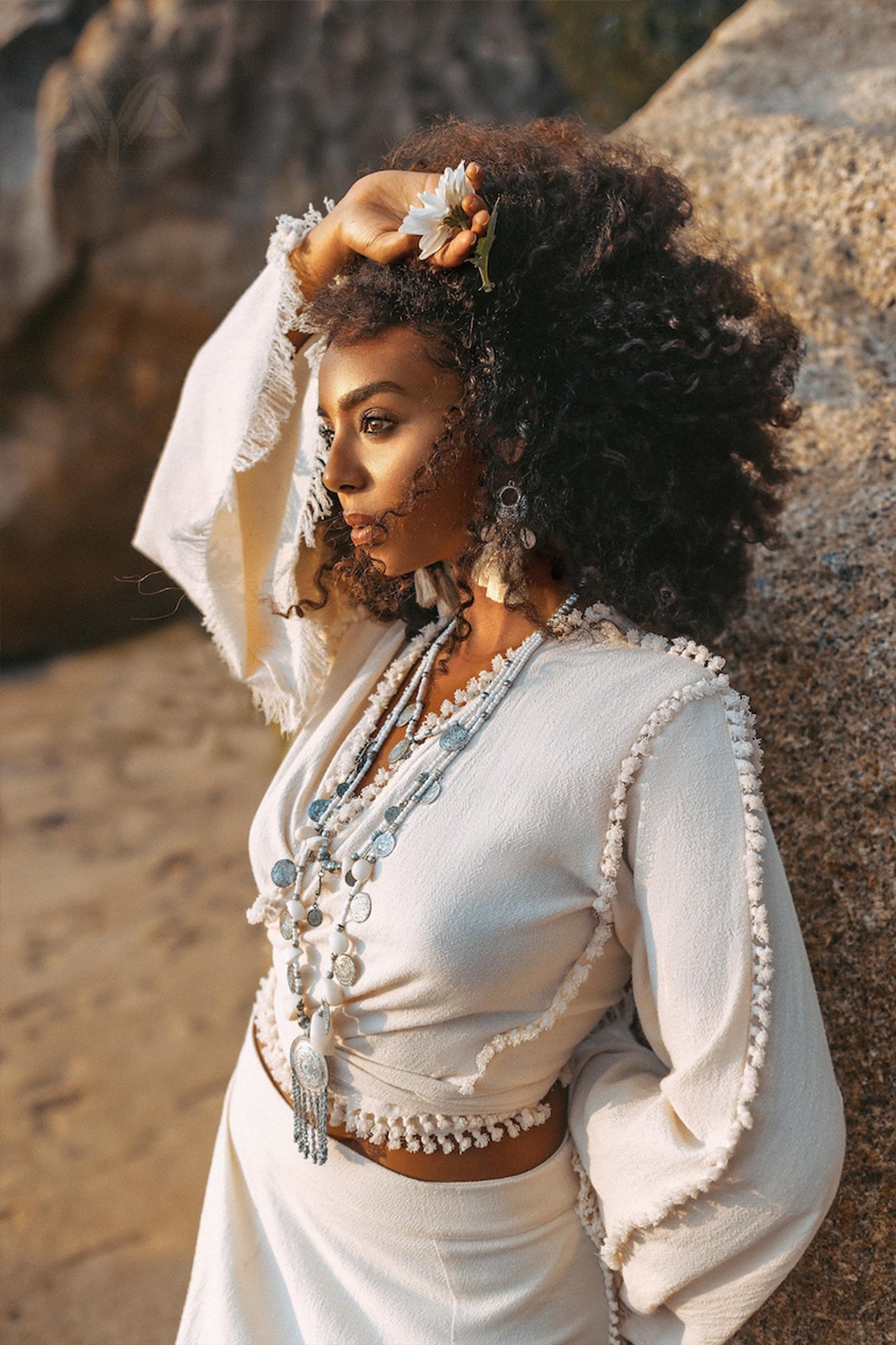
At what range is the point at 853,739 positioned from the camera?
1.51 meters

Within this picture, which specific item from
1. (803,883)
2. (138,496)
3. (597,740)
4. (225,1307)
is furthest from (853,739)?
(138,496)

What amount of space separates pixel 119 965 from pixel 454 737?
2.49 metres

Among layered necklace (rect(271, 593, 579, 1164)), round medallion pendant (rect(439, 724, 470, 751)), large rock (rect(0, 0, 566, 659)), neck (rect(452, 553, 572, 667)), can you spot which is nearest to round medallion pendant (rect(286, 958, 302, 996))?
layered necklace (rect(271, 593, 579, 1164))

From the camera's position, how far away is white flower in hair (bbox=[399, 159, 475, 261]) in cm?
118

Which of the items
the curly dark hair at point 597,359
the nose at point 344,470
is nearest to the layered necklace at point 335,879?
the curly dark hair at point 597,359

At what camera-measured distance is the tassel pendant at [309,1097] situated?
131 cm

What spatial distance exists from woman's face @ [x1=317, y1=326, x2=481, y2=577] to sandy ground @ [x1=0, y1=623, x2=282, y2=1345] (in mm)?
1930

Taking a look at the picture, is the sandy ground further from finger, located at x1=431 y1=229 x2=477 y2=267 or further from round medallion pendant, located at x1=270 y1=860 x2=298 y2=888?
finger, located at x1=431 y1=229 x2=477 y2=267

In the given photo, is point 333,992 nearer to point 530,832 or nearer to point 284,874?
point 284,874

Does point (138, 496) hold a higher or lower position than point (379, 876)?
lower

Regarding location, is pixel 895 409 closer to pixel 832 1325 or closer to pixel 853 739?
pixel 853 739

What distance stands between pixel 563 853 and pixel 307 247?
2.55 feet

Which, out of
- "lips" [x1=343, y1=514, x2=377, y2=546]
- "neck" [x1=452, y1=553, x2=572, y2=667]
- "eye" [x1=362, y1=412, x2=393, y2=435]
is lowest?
"neck" [x1=452, y1=553, x2=572, y2=667]

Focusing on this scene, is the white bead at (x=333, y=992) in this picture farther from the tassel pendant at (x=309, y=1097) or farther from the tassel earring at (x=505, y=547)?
the tassel earring at (x=505, y=547)
